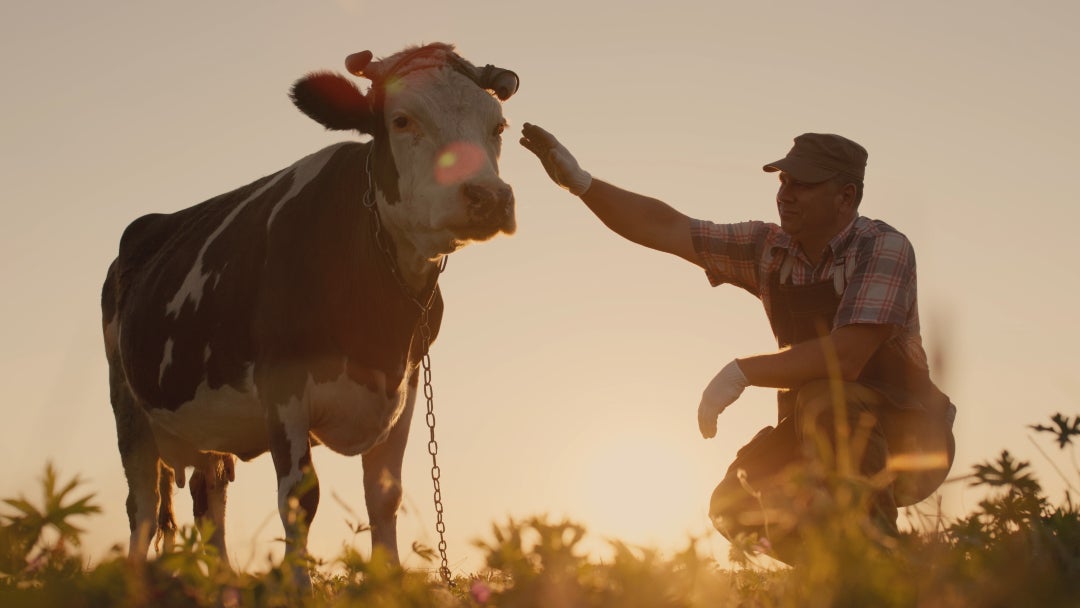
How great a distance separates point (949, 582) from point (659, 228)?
452 cm

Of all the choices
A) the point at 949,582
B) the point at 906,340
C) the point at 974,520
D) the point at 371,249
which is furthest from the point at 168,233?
the point at 949,582

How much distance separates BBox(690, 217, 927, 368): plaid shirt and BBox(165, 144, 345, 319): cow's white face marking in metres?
2.30

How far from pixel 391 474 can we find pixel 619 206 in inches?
81.6

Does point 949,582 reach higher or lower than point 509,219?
lower

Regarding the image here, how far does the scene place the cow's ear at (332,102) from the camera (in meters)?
6.29

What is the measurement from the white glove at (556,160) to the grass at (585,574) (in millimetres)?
3989

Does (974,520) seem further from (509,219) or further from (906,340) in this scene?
(509,219)

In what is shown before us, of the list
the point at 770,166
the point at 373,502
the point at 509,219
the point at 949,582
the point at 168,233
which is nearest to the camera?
the point at 949,582

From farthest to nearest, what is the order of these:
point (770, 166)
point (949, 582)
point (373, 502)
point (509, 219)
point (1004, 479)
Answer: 1. point (373, 502)
2. point (770, 166)
3. point (509, 219)
4. point (1004, 479)
5. point (949, 582)

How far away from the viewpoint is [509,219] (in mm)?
5652

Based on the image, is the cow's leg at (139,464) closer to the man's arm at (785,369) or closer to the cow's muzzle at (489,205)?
the cow's muzzle at (489,205)

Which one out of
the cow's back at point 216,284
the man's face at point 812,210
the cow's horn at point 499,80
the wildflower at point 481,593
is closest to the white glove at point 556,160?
the cow's horn at point 499,80

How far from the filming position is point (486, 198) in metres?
5.57

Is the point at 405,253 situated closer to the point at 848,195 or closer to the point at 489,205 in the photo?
the point at 489,205
